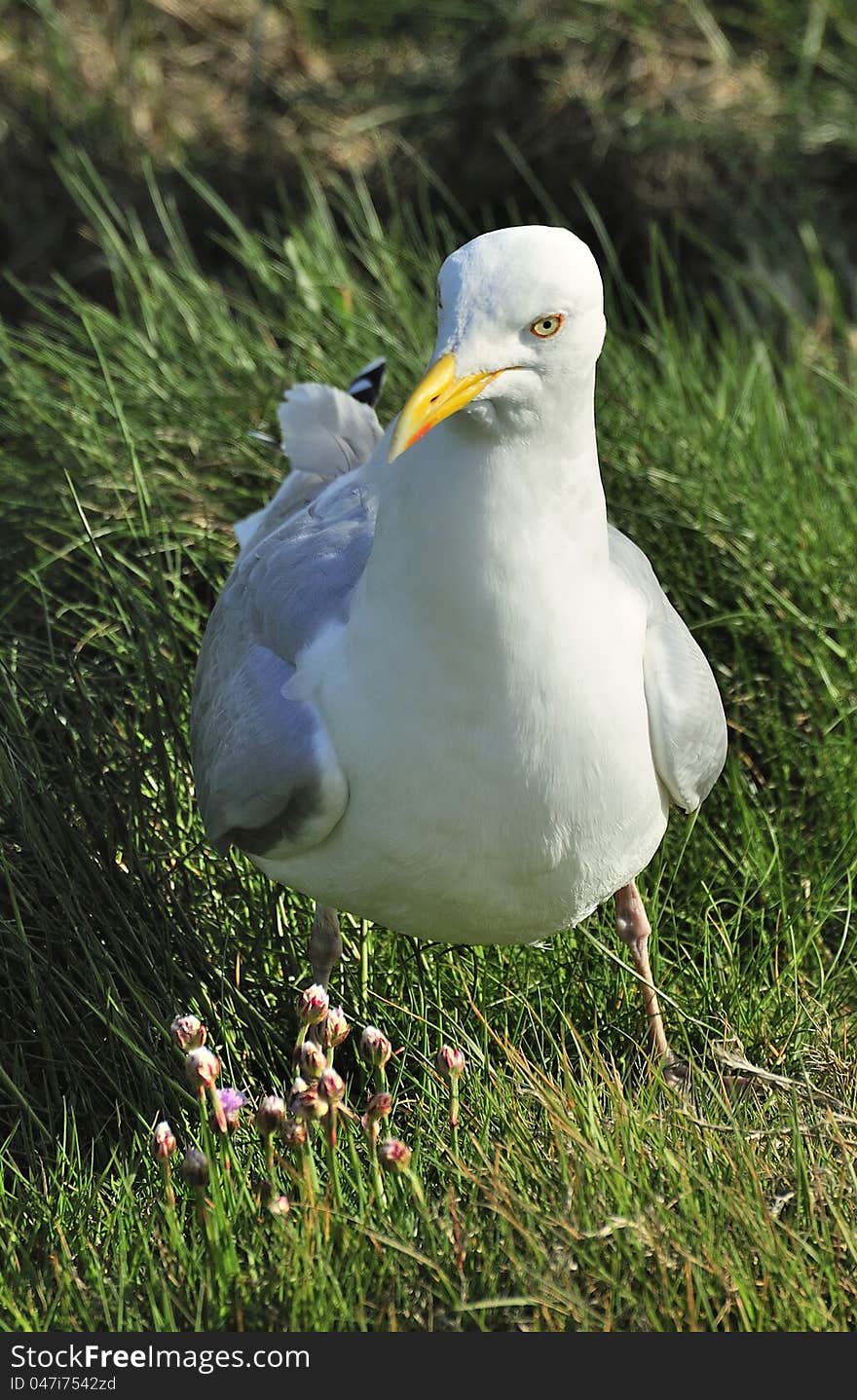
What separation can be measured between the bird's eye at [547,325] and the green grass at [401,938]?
3.94 ft

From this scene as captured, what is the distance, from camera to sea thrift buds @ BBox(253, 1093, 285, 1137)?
258 centimetres

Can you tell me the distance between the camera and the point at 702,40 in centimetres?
679

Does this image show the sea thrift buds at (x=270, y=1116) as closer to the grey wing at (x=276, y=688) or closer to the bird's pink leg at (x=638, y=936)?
the grey wing at (x=276, y=688)

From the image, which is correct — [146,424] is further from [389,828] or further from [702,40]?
[702,40]

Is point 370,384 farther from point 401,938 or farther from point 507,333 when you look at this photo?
point 507,333

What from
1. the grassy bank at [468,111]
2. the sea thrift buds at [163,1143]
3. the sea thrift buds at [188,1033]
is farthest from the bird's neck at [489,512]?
the grassy bank at [468,111]

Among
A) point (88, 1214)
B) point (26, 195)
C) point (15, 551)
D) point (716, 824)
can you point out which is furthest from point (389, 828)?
point (26, 195)

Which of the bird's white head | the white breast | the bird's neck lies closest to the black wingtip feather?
the white breast

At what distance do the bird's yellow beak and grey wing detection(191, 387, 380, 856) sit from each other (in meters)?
0.71

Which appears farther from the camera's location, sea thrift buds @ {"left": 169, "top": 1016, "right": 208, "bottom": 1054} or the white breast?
the white breast

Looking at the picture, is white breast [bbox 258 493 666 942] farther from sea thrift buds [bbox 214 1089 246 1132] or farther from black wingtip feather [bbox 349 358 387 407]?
black wingtip feather [bbox 349 358 387 407]

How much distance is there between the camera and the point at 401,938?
3930mm

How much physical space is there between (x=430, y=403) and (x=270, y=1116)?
104 centimetres

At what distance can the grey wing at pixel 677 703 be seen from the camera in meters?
3.17
